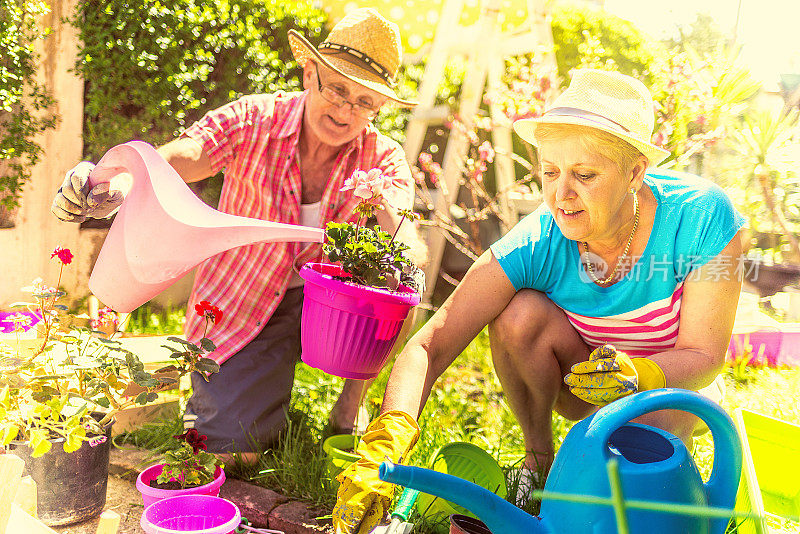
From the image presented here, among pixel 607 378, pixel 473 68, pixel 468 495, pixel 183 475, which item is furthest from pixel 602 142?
pixel 473 68

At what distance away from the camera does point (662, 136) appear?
11.6 feet

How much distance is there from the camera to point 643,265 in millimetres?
1998

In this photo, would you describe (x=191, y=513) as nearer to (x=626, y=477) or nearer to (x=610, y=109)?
(x=626, y=477)

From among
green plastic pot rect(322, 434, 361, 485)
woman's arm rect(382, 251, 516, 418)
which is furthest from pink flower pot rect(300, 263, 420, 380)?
green plastic pot rect(322, 434, 361, 485)

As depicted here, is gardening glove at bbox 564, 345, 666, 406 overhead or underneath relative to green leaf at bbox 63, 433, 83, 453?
overhead

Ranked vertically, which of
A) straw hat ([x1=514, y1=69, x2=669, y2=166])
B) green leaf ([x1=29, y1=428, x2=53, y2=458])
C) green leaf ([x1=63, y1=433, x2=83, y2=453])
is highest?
straw hat ([x1=514, y1=69, x2=669, y2=166])

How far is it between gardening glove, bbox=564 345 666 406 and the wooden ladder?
2592mm

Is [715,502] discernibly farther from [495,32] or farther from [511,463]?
[495,32]

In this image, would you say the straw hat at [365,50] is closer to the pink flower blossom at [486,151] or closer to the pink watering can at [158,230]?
the pink watering can at [158,230]

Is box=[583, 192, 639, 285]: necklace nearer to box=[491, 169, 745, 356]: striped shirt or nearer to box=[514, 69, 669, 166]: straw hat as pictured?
box=[491, 169, 745, 356]: striped shirt

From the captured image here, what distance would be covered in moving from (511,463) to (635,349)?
69 centimetres

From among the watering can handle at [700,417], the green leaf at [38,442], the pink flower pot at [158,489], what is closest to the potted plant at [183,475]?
the pink flower pot at [158,489]

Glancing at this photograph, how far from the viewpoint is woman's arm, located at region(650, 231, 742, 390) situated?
5.98ft

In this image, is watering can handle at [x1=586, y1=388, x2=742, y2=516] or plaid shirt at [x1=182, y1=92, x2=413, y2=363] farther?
plaid shirt at [x1=182, y1=92, x2=413, y2=363]
